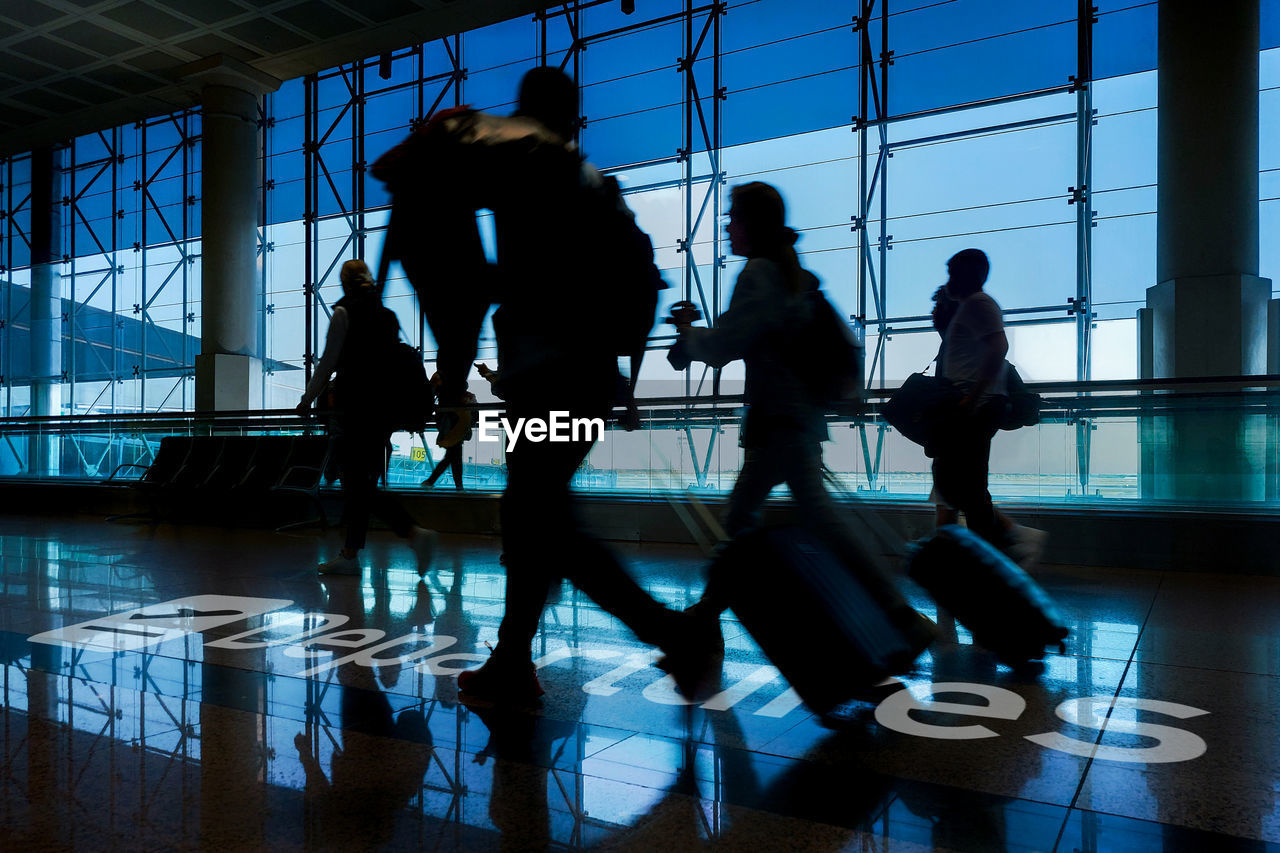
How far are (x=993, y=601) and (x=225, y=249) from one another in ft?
45.2

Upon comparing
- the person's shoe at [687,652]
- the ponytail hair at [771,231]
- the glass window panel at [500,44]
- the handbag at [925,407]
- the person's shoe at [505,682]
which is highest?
the glass window panel at [500,44]

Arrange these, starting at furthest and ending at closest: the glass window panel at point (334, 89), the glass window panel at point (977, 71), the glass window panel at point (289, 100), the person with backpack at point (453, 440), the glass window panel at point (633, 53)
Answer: the glass window panel at point (289, 100) → the glass window panel at point (334, 89) → the glass window panel at point (633, 53) → the glass window panel at point (977, 71) → the person with backpack at point (453, 440)

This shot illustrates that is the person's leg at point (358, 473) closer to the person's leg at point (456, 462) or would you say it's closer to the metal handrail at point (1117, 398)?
the metal handrail at point (1117, 398)

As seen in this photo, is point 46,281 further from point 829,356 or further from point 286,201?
point 829,356

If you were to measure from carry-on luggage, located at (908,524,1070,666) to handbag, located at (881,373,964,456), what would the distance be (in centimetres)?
100

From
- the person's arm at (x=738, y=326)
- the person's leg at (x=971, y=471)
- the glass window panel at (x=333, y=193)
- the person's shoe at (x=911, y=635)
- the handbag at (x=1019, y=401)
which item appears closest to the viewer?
the person's shoe at (x=911, y=635)

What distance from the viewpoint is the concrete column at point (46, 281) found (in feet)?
61.4

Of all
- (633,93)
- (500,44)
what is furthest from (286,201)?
(633,93)

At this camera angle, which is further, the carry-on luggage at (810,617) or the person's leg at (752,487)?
the person's leg at (752,487)

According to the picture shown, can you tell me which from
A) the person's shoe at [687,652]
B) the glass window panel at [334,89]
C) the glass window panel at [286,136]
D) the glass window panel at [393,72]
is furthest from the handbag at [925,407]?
the glass window panel at [286,136]

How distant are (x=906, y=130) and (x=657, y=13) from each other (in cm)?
380

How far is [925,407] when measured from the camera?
3.46 metres

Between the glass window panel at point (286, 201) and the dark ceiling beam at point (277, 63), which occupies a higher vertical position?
the dark ceiling beam at point (277, 63)

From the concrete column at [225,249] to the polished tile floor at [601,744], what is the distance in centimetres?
1130
